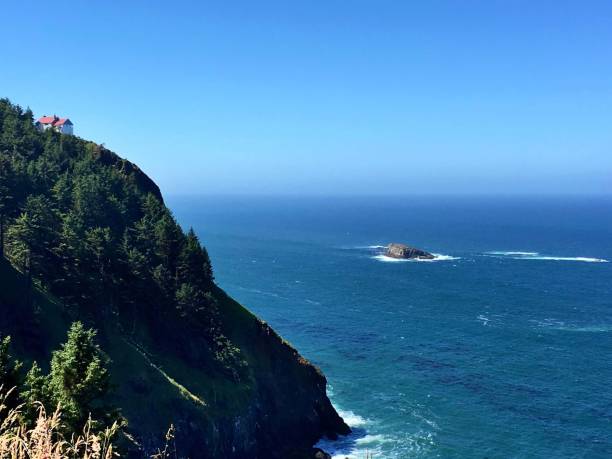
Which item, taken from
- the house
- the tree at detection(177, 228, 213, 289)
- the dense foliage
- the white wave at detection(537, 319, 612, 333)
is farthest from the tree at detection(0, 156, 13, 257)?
the white wave at detection(537, 319, 612, 333)

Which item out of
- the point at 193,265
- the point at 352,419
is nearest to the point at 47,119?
the point at 193,265

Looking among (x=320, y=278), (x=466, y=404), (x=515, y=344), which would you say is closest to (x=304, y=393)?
(x=466, y=404)

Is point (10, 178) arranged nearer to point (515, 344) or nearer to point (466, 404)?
point (466, 404)

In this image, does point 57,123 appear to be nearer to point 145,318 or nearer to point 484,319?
point 145,318

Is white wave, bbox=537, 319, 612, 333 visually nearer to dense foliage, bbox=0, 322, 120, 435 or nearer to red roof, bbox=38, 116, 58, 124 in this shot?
dense foliage, bbox=0, 322, 120, 435

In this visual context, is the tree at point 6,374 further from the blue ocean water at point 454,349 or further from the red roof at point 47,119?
the red roof at point 47,119
